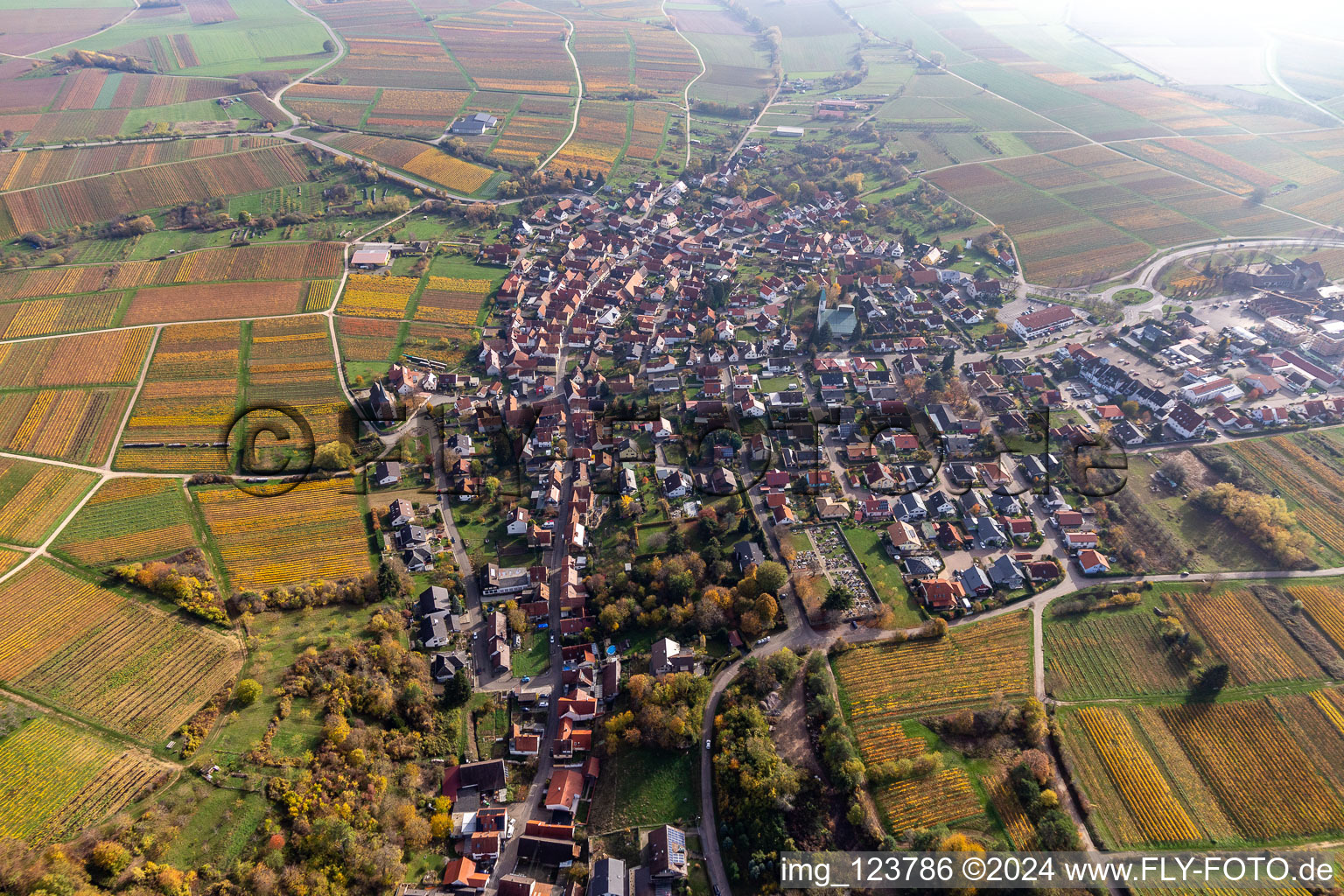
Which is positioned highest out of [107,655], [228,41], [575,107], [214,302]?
[228,41]

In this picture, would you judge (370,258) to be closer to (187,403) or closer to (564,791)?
(187,403)

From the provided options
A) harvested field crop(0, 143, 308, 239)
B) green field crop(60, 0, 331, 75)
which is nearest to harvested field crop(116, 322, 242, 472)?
harvested field crop(0, 143, 308, 239)

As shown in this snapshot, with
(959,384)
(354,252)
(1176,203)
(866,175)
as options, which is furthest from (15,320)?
(1176,203)

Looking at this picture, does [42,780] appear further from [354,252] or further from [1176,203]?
[1176,203]

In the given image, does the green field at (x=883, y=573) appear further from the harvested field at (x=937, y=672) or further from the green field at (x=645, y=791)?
the green field at (x=645, y=791)

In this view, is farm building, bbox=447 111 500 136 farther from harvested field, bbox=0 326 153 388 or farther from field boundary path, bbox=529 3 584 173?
harvested field, bbox=0 326 153 388

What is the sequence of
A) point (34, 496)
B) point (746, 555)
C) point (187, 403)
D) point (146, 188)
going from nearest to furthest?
point (746, 555) → point (34, 496) → point (187, 403) → point (146, 188)

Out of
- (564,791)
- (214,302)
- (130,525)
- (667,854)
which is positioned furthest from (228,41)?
(667,854)

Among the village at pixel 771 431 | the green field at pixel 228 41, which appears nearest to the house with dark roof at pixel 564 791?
the village at pixel 771 431

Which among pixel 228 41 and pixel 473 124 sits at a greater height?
pixel 228 41

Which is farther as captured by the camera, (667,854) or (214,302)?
(214,302)

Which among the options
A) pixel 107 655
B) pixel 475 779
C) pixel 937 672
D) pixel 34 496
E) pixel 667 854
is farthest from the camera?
pixel 34 496
